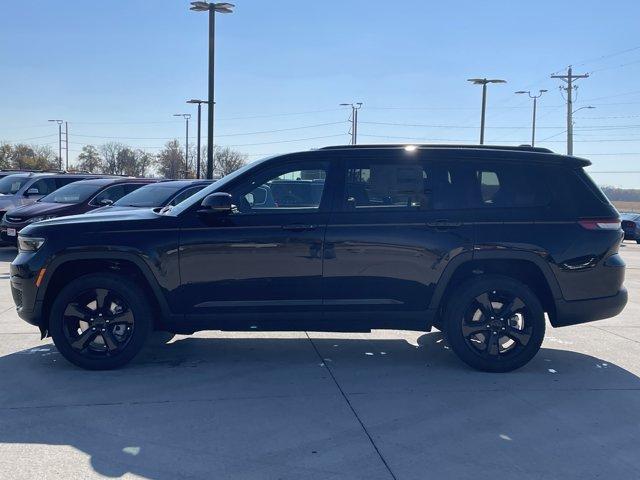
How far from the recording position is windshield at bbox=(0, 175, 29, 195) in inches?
687

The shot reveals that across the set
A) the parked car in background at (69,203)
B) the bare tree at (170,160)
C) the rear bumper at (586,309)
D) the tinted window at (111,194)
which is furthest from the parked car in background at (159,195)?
the bare tree at (170,160)

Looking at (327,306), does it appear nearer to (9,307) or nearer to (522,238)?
(522,238)

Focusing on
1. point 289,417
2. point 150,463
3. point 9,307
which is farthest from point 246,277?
point 9,307

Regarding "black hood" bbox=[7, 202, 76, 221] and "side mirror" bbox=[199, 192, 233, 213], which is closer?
"side mirror" bbox=[199, 192, 233, 213]

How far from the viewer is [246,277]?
5613 millimetres

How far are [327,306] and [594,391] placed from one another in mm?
2252

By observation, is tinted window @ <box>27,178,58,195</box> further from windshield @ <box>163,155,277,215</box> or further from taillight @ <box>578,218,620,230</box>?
taillight @ <box>578,218,620,230</box>

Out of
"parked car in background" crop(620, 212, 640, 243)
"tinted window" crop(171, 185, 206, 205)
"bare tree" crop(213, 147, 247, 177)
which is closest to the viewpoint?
"tinted window" crop(171, 185, 206, 205)

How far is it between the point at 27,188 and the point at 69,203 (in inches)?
121

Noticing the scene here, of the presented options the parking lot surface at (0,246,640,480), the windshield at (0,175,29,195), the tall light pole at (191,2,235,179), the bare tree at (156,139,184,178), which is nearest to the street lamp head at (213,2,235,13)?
the tall light pole at (191,2,235,179)

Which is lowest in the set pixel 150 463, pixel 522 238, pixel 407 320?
pixel 150 463

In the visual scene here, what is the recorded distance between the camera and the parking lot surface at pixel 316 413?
392cm

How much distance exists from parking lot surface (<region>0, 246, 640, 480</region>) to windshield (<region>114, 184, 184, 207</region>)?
5.52m

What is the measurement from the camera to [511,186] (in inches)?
231
